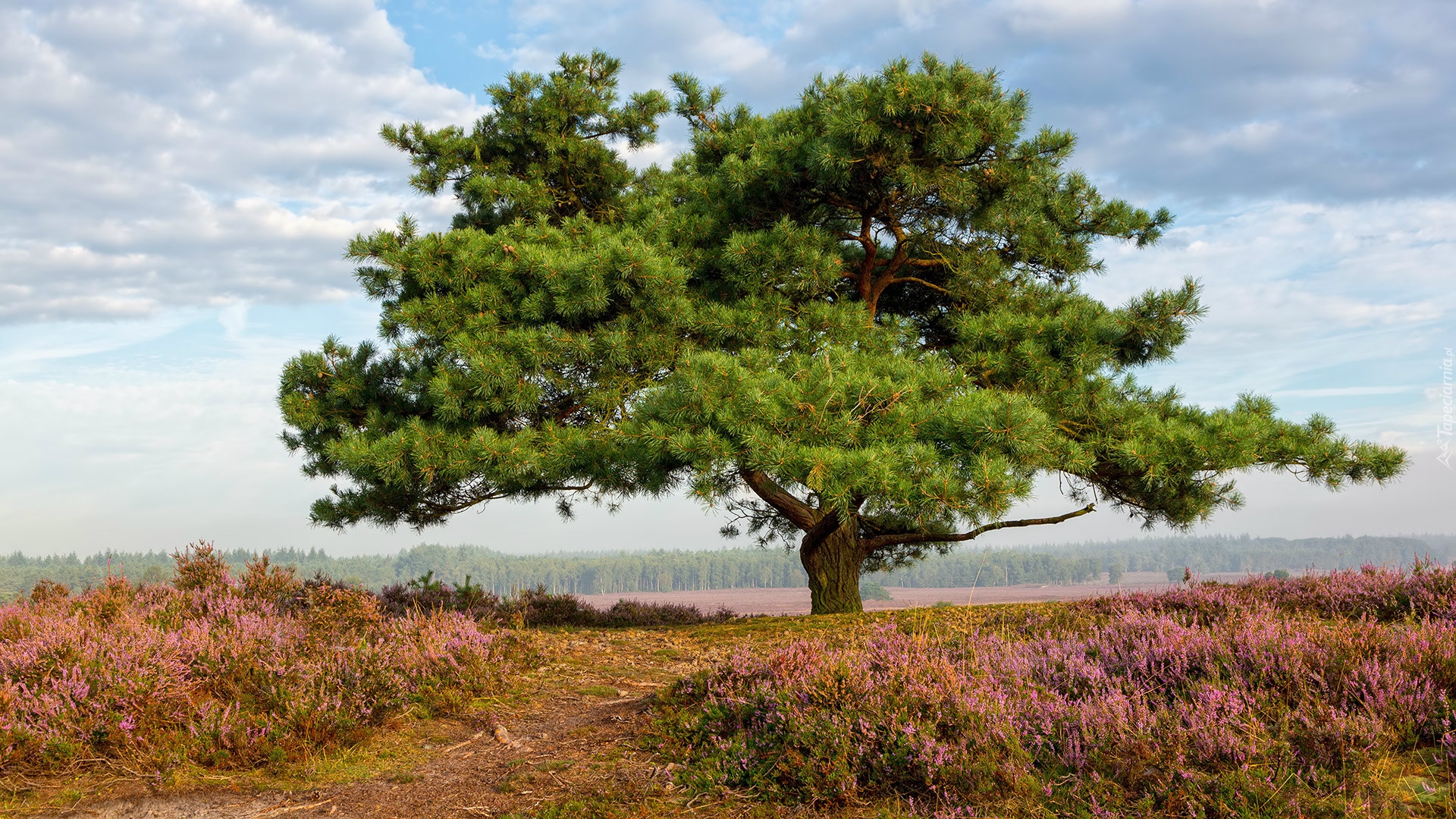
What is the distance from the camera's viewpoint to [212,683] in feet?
18.2

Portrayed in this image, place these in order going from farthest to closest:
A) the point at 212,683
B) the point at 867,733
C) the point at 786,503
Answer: the point at 786,503 → the point at 212,683 → the point at 867,733

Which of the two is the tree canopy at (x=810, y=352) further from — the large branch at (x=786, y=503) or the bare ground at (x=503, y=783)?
the bare ground at (x=503, y=783)

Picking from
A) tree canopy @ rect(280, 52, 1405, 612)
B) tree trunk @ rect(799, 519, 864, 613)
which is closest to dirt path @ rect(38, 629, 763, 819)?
tree canopy @ rect(280, 52, 1405, 612)

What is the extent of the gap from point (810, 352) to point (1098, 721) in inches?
284

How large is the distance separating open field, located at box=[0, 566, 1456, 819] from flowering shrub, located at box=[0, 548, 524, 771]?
1.1 inches

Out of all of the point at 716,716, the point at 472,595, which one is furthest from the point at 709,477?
the point at 472,595

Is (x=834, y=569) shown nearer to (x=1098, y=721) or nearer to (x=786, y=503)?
(x=786, y=503)

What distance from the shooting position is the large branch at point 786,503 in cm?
1120

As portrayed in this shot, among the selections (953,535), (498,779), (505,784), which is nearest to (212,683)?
(498,779)

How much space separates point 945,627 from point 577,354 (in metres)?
5.38

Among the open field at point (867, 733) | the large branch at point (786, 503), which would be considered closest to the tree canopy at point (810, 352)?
the large branch at point (786, 503)

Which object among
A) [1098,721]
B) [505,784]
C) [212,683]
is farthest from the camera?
[212,683]

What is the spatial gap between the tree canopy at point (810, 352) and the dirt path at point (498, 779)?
115 inches

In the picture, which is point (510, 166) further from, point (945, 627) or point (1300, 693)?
point (1300, 693)
